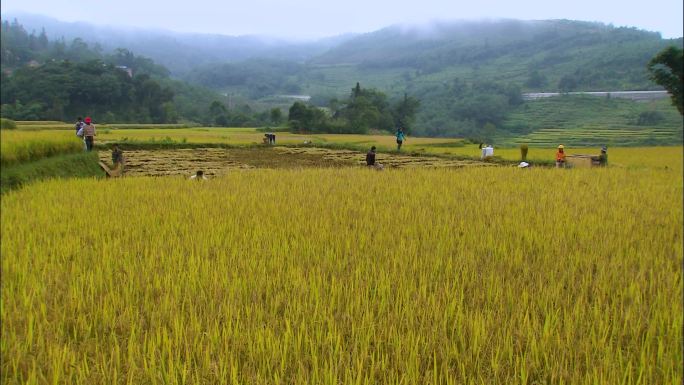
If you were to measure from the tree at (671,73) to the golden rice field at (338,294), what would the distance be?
65.4 feet

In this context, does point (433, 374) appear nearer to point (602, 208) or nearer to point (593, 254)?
point (593, 254)

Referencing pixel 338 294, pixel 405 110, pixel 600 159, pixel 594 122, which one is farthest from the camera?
pixel 405 110

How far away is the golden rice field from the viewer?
1772mm

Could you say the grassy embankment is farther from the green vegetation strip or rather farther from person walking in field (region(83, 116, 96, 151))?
person walking in field (region(83, 116, 96, 151))

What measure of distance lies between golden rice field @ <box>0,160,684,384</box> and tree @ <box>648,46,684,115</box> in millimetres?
19940

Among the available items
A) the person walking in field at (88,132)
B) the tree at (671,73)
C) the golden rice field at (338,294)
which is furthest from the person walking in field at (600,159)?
the person walking in field at (88,132)

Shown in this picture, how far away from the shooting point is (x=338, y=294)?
101 inches

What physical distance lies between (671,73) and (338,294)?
2497 cm

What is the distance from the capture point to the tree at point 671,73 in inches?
832

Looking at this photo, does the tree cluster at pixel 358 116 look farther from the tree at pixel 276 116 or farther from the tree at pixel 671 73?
the tree at pixel 671 73

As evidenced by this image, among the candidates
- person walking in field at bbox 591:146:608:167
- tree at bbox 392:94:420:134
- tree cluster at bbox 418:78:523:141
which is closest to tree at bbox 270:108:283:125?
tree at bbox 392:94:420:134

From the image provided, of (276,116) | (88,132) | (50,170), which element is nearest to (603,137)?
(88,132)

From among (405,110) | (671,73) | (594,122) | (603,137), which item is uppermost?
(405,110)

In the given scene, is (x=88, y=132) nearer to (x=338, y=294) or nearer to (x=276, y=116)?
(x=338, y=294)
